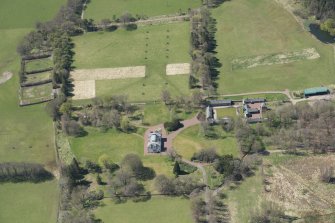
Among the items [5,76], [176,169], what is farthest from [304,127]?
[5,76]

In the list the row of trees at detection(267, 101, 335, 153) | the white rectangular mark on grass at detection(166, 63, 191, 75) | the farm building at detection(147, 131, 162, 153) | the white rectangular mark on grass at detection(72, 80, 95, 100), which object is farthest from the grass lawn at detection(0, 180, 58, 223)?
the row of trees at detection(267, 101, 335, 153)

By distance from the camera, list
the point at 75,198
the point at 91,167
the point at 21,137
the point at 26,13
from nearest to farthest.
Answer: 1. the point at 75,198
2. the point at 91,167
3. the point at 21,137
4. the point at 26,13

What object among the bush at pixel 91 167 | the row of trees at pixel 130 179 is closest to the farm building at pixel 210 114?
the row of trees at pixel 130 179

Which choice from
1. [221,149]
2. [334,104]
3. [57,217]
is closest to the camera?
[57,217]

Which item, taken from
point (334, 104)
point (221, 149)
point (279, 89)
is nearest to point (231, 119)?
point (221, 149)

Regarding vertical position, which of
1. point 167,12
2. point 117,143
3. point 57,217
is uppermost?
point 167,12

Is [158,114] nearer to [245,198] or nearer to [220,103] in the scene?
[220,103]

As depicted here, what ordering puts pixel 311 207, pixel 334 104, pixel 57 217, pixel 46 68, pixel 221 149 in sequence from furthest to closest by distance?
1. pixel 46 68
2. pixel 334 104
3. pixel 221 149
4. pixel 57 217
5. pixel 311 207

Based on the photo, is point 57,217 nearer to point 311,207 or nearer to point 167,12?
point 311,207
